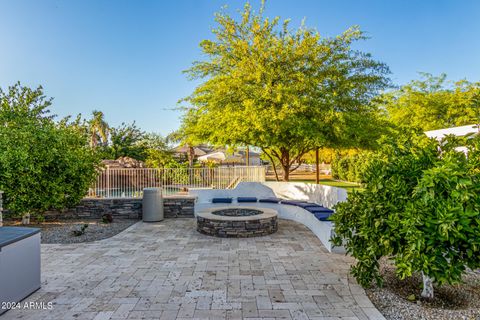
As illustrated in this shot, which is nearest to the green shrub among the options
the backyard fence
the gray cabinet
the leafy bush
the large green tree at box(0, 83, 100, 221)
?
the backyard fence

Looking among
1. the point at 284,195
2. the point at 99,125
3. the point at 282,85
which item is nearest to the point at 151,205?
the point at 284,195

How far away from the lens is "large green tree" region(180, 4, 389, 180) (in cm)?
1080

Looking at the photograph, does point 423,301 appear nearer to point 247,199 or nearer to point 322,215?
point 322,215

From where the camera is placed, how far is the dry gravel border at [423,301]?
335cm

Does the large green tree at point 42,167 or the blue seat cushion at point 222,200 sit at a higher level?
the large green tree at point 42,167

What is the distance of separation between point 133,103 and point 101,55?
5.78 metres

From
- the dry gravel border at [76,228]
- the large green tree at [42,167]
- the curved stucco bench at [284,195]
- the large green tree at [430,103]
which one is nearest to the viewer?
the dry gravel border at [76,228]

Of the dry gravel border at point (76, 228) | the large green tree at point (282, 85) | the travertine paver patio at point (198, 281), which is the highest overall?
the large green tree at point (282, 85)

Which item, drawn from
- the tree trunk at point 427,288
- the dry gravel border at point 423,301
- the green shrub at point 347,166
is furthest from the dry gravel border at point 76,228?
the green shrub at point 347,166

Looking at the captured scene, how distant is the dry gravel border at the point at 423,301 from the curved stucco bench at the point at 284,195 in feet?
10.4

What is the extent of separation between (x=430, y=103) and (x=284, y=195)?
15.1 meters

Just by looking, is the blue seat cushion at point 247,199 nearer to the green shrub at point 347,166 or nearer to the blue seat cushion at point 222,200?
the blue seat cushion at point 222,200

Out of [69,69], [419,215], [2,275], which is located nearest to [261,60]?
[69,69]

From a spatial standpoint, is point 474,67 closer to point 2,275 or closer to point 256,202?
point 256,202
